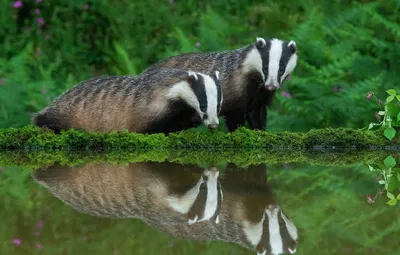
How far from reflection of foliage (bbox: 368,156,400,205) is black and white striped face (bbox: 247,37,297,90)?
163 centimetres

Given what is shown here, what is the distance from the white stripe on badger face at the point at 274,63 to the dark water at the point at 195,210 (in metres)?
1.92

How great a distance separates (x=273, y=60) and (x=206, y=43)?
2.33 meters

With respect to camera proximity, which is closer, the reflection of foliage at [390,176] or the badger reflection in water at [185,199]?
the badger reflection in water at [185,199]

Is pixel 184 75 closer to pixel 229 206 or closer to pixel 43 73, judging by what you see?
pixel 43 73

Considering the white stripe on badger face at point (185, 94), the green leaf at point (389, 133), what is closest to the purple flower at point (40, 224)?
the white stripe on badger face at point (185, 94)

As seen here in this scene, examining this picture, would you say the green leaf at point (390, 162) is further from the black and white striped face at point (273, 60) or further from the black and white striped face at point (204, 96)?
the black and white striped face at point (273, 60)

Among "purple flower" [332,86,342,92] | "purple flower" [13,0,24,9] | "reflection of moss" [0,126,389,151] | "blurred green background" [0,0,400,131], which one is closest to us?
"reflection of moss" [0,126,389,151]

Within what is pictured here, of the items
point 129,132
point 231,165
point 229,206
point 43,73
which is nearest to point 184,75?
point 129,132

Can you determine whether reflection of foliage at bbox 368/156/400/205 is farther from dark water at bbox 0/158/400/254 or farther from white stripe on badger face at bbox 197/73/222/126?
white stripe on badger face at bbox 197/73/222/126

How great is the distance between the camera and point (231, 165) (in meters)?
5.84

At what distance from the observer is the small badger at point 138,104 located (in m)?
7.18

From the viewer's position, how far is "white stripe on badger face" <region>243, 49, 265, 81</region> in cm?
774

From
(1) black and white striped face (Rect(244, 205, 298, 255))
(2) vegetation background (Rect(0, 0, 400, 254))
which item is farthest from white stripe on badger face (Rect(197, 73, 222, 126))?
(1) black and white striped face (Rect(244, 205, 298, 255))

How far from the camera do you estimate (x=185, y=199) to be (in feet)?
14.2
